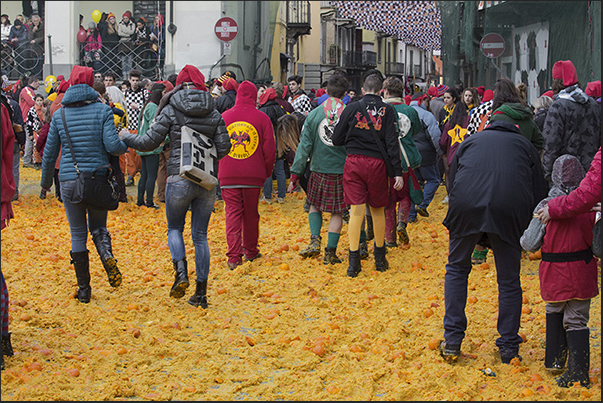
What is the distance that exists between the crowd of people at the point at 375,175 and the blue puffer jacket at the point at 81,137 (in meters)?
0.01

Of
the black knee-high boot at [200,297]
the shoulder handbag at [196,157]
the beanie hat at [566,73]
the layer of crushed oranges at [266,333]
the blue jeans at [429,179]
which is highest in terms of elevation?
the beanie hat at [566,73]

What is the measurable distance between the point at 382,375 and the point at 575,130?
14.4 feet

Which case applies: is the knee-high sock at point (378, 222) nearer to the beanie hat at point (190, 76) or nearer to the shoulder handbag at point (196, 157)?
the shoulder handbag at point (196, 157)

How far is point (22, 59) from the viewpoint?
2552 cm

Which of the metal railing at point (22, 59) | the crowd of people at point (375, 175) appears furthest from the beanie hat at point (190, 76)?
the metal railing at point (22, 59)

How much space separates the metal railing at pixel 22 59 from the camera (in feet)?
81.9

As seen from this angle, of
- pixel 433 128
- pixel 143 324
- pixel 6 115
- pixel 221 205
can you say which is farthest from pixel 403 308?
pixel 221 205

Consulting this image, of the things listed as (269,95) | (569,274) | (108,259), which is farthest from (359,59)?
(569,274)

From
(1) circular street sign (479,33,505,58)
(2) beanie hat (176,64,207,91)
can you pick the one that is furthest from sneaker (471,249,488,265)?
(1) circular street sign (479,33,505,58)

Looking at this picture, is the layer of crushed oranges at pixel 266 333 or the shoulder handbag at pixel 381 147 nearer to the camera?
the layer of crushed oranges at pixel 266 333

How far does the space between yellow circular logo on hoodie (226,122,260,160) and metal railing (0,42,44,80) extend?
18.4 meters

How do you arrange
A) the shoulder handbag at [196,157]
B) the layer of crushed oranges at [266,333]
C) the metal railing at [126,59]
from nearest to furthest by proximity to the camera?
the layer of crushed oranges at [266,333], the shoulder handbag at [196,157], the metal railing at [126,59]

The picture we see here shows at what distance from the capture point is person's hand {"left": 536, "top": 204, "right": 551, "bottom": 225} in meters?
5.21

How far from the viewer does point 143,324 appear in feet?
21.6
